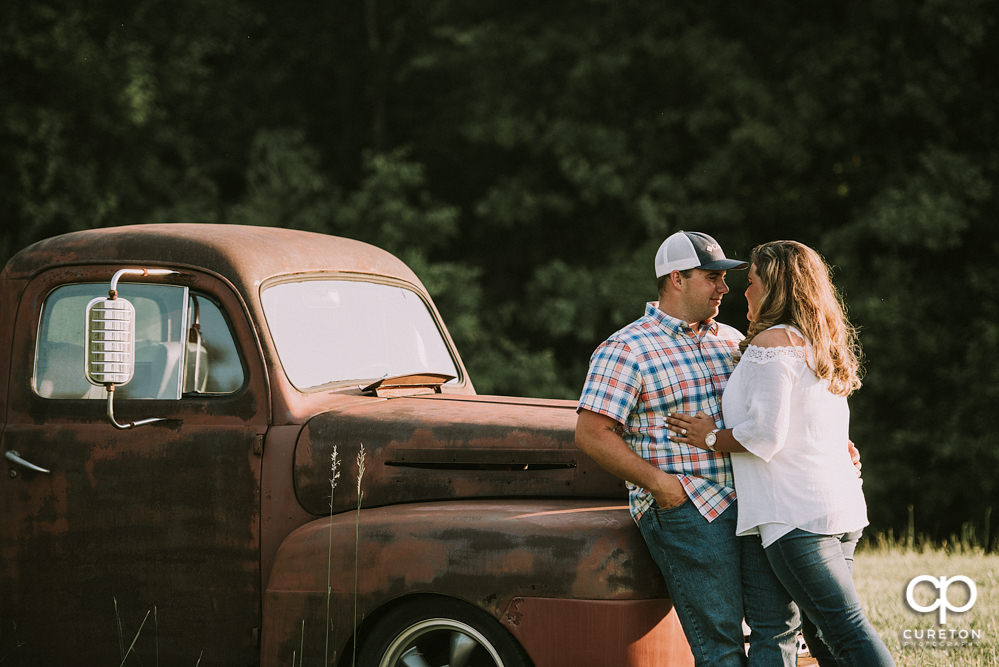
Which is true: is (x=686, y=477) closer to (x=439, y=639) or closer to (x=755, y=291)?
(x=755, y=291)

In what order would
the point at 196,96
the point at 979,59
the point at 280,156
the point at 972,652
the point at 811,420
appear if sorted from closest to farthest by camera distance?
the point at 811,420 → the point at 972,652 → the point at 979,59 → the point at 280,156 → the point at 196,96

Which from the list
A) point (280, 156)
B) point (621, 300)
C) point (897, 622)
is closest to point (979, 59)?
point (621, 300)

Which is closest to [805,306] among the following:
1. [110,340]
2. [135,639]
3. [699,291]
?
[699,291]

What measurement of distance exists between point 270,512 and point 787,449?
191 cm

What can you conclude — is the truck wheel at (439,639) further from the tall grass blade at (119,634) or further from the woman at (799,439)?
the tall grass blade at (119,634)

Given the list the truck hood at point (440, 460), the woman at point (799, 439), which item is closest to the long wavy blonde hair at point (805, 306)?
the woman at point (799, 439)

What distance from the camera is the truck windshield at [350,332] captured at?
4621 millimetres

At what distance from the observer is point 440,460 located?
431cm

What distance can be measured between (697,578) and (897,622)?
A: 2.99 meters

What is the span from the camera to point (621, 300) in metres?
16.0

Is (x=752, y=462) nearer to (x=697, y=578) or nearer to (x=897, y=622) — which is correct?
(x=697, y=578)

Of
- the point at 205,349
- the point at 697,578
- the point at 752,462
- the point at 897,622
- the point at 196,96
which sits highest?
the point at 196,96

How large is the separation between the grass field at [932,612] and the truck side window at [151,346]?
11.0 ft

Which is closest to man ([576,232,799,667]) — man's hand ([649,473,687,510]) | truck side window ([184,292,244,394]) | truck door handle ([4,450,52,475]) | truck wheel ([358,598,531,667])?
man's hand ([649,473,687,510])
